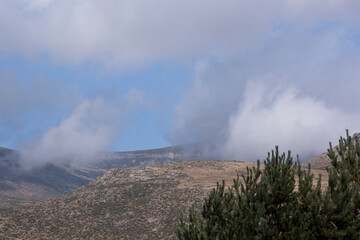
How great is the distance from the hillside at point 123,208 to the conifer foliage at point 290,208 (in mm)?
48450

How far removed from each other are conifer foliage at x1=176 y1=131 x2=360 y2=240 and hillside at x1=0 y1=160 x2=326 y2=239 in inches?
1907

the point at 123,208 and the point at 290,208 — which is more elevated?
the point at 290,208

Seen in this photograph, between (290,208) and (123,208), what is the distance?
67.3 m

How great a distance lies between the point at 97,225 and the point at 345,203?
65473 millimetres

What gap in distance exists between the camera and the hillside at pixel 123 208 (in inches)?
2965

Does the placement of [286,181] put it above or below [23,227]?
above

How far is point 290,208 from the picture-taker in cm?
2120

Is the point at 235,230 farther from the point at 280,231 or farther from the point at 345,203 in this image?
the point at 345,203

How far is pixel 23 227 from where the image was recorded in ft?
267

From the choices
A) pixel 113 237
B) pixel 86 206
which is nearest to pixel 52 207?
pixel 86 206

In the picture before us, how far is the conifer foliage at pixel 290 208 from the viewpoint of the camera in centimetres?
2011

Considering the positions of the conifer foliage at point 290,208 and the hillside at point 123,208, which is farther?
the hillside at point 123,208

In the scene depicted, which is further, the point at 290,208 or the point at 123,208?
the point at 123,208

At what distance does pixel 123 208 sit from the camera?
277ft
